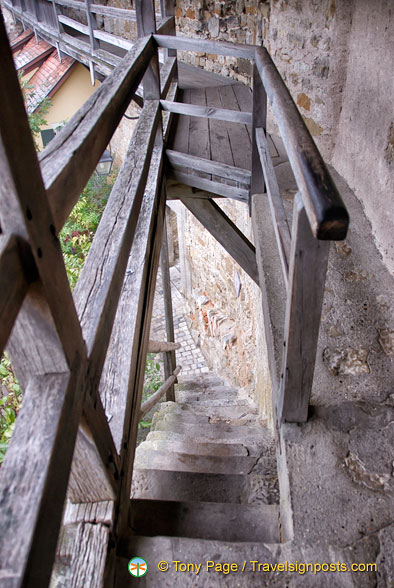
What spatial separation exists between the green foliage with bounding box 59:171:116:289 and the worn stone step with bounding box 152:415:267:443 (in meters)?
3.95

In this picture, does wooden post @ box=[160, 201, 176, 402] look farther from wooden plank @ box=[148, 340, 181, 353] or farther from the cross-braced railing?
the cross-braced railing

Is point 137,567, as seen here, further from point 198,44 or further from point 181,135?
point 181,135

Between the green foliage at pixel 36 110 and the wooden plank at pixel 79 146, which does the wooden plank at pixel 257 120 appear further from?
the green foliage at pixel 36 110

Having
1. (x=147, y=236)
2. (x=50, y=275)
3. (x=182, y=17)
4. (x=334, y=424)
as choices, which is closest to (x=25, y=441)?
(x=50, y=275)

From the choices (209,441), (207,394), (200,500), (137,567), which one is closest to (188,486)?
(200,500)

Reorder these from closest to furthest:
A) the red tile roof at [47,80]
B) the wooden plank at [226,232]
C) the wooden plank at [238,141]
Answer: the wooden plank at [238,141] < the wooden plank at [226,232] < the red tile roof at [47,80]

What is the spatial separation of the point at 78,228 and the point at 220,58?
3978 millimetres

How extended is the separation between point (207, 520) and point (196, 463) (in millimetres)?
697

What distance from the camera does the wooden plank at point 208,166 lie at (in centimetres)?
286

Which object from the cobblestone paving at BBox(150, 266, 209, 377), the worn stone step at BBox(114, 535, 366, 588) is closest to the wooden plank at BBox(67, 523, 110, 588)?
the worn stone step at BBox(114, 535, 366, 588)

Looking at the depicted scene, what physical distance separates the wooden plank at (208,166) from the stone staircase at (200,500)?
5.41 feet

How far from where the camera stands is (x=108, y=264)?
56.3 inches

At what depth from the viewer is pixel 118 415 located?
1444mm

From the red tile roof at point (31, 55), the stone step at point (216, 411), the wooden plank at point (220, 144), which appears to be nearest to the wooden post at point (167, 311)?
the stone step at point (216, 411)
